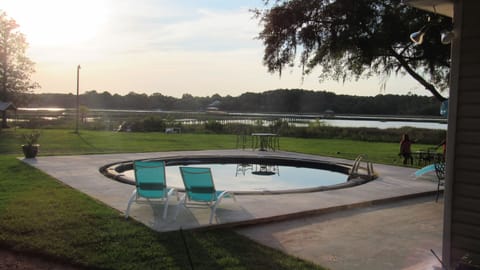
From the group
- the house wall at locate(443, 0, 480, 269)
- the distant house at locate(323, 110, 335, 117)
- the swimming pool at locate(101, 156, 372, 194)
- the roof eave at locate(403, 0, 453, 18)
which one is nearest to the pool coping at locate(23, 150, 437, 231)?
the swimming pool at locate(101, 156, 372, 194)

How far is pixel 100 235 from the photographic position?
15.0 feet

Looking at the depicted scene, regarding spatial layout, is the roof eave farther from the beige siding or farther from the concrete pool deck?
the concrete pool deck

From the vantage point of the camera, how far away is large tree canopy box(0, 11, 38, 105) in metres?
29.6

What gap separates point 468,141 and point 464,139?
1.4 inches

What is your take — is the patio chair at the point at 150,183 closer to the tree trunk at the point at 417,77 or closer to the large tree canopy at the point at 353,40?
the large tree canopy at the point at 353,40

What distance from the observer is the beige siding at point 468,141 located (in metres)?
Result: 3.42

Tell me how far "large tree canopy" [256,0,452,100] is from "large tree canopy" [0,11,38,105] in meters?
25.3

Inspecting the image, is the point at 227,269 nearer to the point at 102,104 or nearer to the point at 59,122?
the point at 59,122

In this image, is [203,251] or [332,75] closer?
[203,251]

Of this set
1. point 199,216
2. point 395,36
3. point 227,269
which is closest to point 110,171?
point 199,216

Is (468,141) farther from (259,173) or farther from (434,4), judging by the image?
(259,173)

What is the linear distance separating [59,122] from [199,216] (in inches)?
1186

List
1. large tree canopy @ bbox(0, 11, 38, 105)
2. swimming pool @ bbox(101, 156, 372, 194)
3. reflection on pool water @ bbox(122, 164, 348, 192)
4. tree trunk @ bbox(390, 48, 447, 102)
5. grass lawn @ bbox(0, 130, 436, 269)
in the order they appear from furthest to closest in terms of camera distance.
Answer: large tree canopy @ bbox(0, 11, 38, 105) → tree trunk @ bbox(390, 48, 447, 102) → reflection on pool water @ bbox(122, 164, 348, 192) → swimming pool @ bbox(101, 156, 372, 194) → grass lawn @ bbox(0, 130, 436, 269)

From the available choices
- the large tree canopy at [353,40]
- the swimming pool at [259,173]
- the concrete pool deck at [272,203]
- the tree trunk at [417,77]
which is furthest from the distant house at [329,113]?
the concrete pool deck at [272,203]
